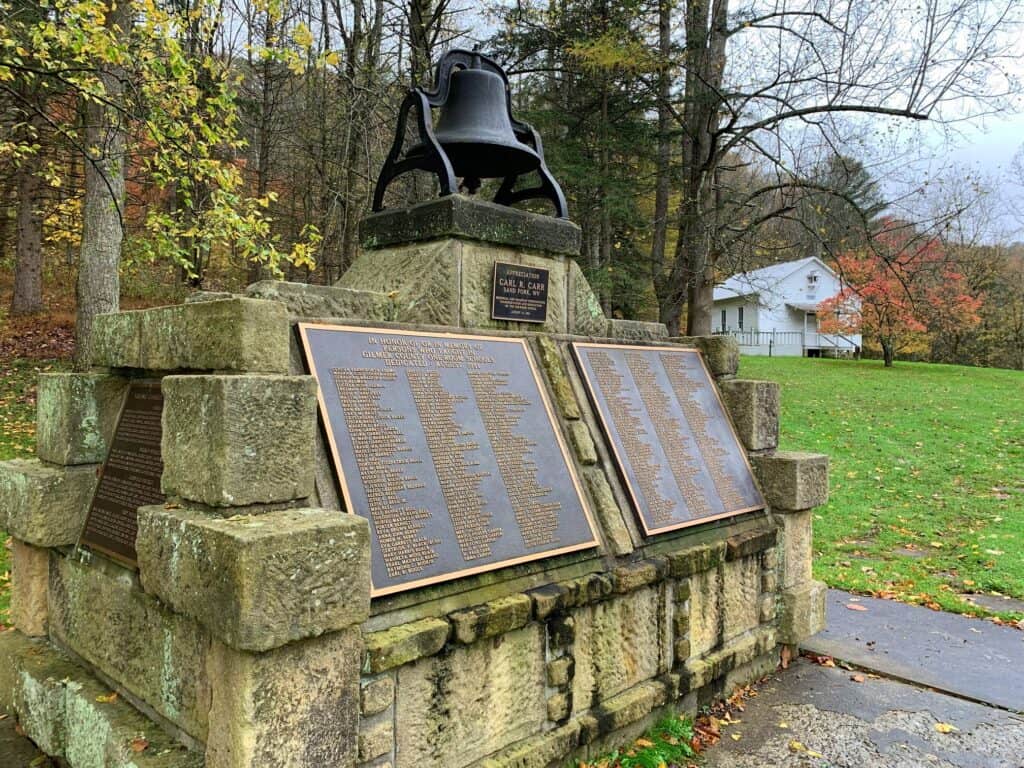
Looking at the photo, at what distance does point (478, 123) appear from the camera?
13.6ft

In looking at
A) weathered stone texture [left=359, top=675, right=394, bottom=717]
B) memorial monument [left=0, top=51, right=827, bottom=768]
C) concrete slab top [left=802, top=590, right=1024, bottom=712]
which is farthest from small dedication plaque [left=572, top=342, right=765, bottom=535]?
weathered stone texture [left=359, top=675, right=394, bottom=717]

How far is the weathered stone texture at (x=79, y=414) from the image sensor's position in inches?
133

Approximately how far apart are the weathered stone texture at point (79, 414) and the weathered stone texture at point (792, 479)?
12.2 ft

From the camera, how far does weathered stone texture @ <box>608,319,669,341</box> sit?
456 cm

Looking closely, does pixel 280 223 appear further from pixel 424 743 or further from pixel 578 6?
pixel 424 743

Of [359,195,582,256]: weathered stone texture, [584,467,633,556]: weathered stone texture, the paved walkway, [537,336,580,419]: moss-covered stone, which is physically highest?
[359,195,582,256]: weathered stone texture

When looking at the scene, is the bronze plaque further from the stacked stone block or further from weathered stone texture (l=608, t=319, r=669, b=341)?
weathered stone texture (l=608, t=319, r=669, b=341)

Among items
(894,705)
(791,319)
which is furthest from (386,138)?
(791,319)

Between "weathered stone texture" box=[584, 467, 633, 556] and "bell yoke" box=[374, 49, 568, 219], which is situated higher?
"bell yoke" box=[374, 49, 568, 219]

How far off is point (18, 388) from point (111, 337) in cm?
949

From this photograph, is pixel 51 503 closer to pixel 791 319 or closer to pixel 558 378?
pixel 558 378

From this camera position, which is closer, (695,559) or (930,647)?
(695,559)

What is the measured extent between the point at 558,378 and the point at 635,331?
99 cm

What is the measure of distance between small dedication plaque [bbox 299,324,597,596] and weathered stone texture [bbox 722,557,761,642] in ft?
3.59
